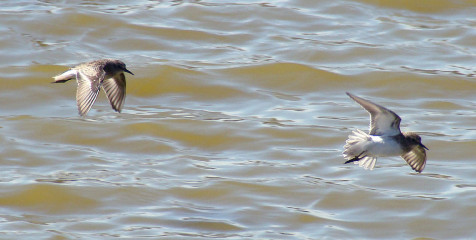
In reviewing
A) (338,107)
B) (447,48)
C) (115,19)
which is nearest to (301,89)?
(338,107)

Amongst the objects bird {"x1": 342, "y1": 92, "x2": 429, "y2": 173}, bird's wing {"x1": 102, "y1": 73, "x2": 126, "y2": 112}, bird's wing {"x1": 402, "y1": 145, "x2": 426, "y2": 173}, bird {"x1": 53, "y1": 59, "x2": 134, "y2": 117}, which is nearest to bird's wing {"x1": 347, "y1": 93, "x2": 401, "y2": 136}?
bird {"x1": 342, "y1": 92, "x2": 429, "y2": 173}

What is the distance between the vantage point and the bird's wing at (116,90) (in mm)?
7902

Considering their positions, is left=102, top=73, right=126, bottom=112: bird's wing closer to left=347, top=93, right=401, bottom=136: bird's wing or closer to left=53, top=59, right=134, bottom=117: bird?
left=53, top=59, right=134, bottom=117: bird

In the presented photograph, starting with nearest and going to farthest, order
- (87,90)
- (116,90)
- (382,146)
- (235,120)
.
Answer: (382,146) < (87,90) < (116,90) < (235,120)

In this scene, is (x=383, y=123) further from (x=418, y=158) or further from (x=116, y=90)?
(x=116, y=90)

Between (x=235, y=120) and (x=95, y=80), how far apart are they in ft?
10.4

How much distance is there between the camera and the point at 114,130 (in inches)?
392

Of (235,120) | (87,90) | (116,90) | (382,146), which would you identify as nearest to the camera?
(382,146)

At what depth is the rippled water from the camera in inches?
318

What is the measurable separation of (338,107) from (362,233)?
9.82 feet

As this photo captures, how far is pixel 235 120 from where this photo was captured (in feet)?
33.6

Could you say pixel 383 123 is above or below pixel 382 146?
above

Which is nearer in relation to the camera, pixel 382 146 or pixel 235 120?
pixel 382 146

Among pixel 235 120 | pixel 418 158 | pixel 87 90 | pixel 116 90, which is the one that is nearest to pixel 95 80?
pixel 87 90
